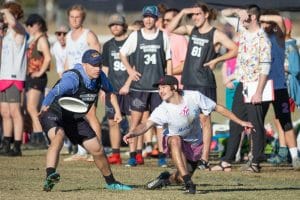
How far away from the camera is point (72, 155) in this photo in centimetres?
1769

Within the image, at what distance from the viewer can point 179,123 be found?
12.4m

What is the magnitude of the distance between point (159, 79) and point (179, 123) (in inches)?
102

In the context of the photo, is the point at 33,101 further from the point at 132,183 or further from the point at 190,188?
the point at 190,188

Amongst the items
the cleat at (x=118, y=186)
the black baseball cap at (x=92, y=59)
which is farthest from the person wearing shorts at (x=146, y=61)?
the black baseball cap at (x=92, y=59)

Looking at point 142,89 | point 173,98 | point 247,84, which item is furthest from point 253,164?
point 173,98

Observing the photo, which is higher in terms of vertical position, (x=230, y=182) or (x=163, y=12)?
(x=163, y=12)

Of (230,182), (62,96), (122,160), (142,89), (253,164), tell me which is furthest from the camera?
(122,160)

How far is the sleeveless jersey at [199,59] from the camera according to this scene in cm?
1573

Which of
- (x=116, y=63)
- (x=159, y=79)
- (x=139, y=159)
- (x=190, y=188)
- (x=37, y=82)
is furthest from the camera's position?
(x=37, y=82)

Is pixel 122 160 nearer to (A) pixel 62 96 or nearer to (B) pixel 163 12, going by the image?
(B) pixel 163 12

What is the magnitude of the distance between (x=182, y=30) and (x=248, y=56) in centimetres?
171

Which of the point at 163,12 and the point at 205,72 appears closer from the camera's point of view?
the point at 205,72

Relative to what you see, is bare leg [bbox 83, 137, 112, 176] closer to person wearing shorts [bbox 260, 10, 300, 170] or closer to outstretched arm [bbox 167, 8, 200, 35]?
person wearing shorts [bbox 260, 10, 300, 170]

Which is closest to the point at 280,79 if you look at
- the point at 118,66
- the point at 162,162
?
the point at 162,162
